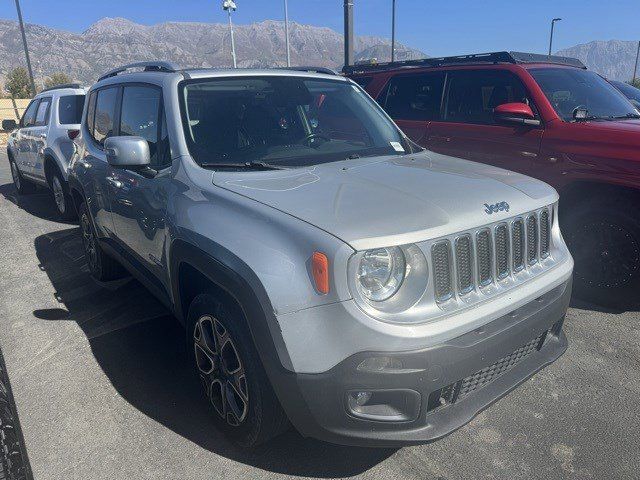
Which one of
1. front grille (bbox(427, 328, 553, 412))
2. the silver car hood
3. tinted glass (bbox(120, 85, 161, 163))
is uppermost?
tinted glass (bbox(120, 85, 161, 163))

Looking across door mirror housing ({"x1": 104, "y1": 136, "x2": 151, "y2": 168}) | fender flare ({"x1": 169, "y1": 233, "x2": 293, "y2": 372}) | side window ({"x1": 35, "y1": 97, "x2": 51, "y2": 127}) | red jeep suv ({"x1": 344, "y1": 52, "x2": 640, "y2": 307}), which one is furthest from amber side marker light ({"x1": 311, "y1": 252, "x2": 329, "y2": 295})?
side window ({"x1": 35, "y1": 97, "x2": 51, "y2": 127})

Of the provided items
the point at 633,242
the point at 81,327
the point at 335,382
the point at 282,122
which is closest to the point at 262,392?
the point at 335,382

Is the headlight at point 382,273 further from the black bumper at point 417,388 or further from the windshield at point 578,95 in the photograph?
the windshield at point 578,95

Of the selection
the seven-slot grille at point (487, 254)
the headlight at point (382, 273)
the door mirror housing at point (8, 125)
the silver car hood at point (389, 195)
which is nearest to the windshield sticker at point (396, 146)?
the silver car hood at point (389, 195)

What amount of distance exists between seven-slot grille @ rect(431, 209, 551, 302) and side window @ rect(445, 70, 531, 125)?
2.55m

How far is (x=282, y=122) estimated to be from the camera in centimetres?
328

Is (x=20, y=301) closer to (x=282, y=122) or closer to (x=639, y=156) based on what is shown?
(x=282, y=122)

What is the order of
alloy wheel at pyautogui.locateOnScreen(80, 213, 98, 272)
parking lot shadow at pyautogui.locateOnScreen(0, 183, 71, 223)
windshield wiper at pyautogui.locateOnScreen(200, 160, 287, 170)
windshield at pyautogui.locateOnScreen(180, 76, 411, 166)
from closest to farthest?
1. windshield wiper at pyautogui.locateOnScreen(200, 160, 287, 170)
2. windshield at pyautogui.locateOnScreen(180, 76, 411, 166)
3. alloy wheel at pyautogui.locateOnScreen(80, 213, 98, 272)
4. parking lot shadow at pyautogui.locateOnScreen(0, 183, 71, 223)

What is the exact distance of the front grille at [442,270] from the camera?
2109 millimetres

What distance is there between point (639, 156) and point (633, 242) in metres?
0.68

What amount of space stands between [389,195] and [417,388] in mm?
875

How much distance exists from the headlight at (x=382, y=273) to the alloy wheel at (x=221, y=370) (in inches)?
29.2

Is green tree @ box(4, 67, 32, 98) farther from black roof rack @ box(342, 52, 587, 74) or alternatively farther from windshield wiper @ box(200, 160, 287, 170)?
windshield wiper @ box(200, 160, 287, 170)

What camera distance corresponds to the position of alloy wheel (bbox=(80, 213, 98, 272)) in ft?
15.6
